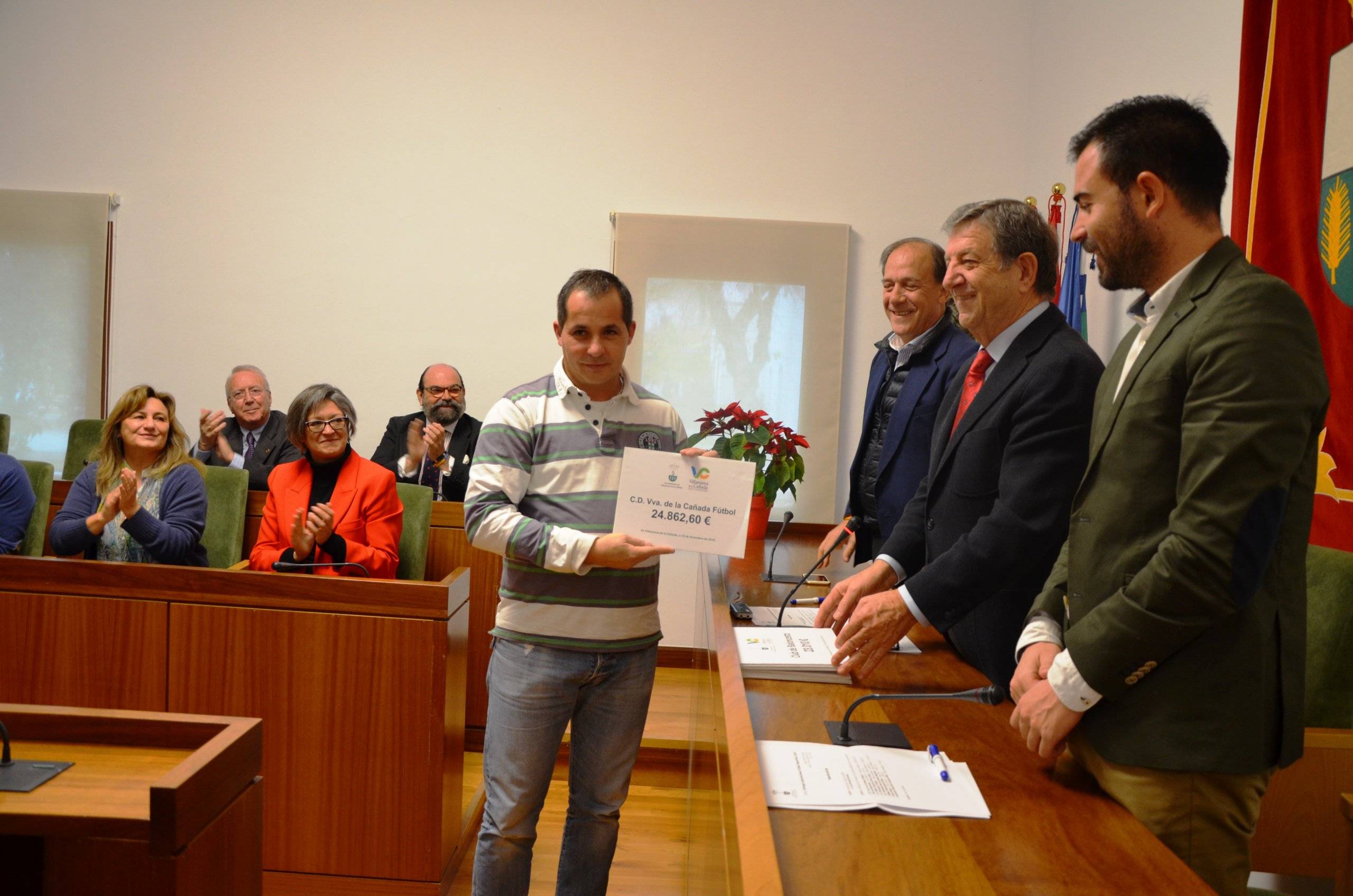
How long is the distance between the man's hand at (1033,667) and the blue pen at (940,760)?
5.9 inches

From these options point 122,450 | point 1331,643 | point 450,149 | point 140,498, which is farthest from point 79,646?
point 450,149

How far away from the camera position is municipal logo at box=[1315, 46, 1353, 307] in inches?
96.3

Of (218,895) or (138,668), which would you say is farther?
(138,668)

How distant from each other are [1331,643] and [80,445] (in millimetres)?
5175

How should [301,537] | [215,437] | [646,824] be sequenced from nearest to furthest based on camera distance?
[301,537], [646,824], [215,437]

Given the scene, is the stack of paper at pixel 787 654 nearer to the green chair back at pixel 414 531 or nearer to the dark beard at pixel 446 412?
the green chair back at pixel 414 531

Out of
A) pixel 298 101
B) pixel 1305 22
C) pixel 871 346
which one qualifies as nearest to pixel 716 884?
pixel 1305 22

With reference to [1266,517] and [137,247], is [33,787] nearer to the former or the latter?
[1266,517]

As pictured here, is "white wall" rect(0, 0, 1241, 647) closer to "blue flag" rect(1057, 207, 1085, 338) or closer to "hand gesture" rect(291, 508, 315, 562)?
"blue flag" rect(1057, 207, 1085, 338)

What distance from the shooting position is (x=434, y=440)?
184 inches

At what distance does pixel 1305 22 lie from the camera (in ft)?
8.72

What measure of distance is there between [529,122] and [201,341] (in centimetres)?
221

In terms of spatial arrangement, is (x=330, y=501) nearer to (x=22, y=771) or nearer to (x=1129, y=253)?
(x=22, y=771)

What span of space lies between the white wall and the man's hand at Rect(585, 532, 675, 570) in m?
3.60
